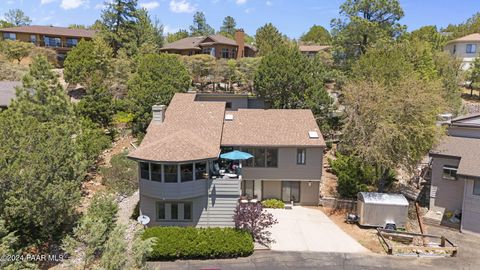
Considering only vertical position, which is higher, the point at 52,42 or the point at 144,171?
the point at 52,42

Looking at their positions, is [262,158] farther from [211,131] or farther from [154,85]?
[154,85]

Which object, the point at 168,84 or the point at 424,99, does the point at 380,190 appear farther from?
the point at 168,84

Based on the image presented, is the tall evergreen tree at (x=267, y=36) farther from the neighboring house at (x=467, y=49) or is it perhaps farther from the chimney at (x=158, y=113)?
the chimney at (x=158, y=113)

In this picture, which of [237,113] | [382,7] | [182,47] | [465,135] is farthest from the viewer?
[182,47]

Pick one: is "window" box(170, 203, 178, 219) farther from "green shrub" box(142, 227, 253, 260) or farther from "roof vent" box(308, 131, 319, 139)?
"roof vent" box(308, 131, 319, 139)

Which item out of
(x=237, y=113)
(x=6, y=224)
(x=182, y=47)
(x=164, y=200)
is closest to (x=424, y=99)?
(x=237, y=113)

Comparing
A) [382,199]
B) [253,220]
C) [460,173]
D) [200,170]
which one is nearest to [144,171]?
[200,170]
